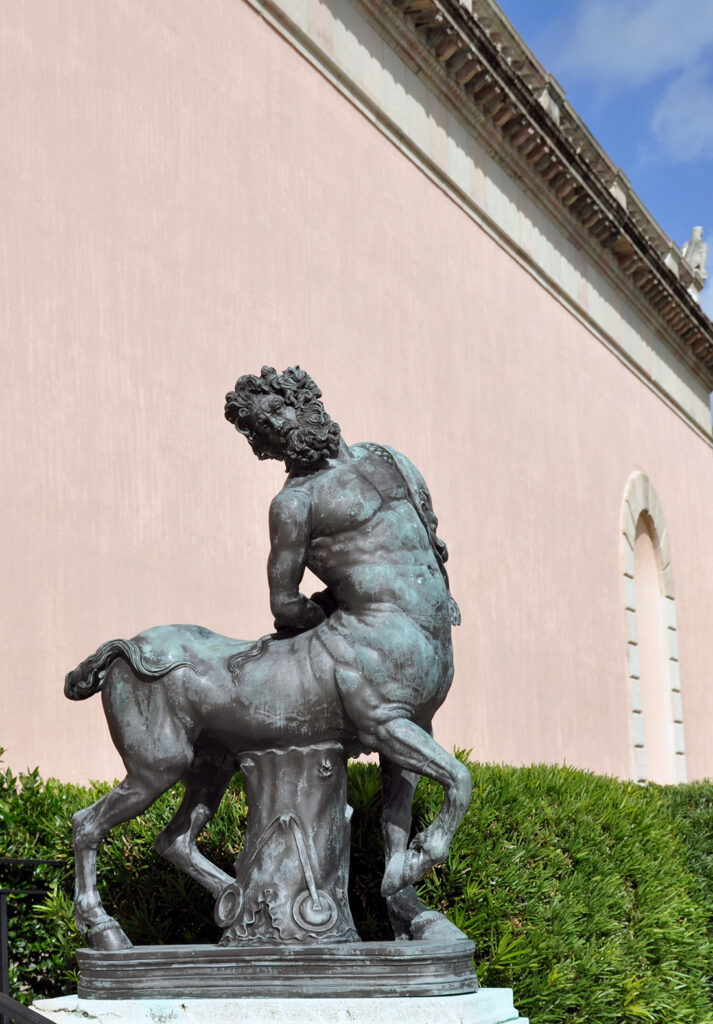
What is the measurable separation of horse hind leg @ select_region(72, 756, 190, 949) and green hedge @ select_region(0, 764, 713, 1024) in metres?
A: 0.96

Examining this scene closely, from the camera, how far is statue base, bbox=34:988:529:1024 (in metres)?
3.71

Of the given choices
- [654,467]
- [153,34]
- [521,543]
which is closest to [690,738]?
[654,467]

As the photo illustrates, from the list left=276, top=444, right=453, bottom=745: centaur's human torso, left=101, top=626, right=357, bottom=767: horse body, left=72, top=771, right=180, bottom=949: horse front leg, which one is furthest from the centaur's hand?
left=72, top=771, right=180, bottom=949: horse front leg

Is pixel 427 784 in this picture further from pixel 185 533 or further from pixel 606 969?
pixel 185 533

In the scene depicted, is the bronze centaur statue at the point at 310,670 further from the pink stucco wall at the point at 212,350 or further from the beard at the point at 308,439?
the pink stucco wall at the point at 212,350

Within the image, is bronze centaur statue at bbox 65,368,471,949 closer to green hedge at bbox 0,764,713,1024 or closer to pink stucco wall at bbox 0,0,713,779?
green hedge at bbox 0,764,713,1024

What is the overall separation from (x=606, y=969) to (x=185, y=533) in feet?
11.5

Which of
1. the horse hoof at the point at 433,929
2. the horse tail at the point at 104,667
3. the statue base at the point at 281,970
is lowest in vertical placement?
the statue base at the point at 281,970

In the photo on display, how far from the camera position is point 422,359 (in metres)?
10.8

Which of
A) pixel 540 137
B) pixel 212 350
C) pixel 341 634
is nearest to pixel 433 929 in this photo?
pixel 341 634

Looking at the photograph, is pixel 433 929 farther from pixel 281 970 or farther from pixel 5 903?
pixel 5 903

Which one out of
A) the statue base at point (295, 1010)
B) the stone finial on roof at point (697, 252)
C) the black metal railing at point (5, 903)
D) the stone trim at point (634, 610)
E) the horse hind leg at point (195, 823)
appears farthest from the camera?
the stone finial on roof at point (697, 252)

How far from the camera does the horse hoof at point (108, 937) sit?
13.5ft

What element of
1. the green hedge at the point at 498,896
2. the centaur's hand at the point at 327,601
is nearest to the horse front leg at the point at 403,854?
the centaur's hand at the point at 327,601
